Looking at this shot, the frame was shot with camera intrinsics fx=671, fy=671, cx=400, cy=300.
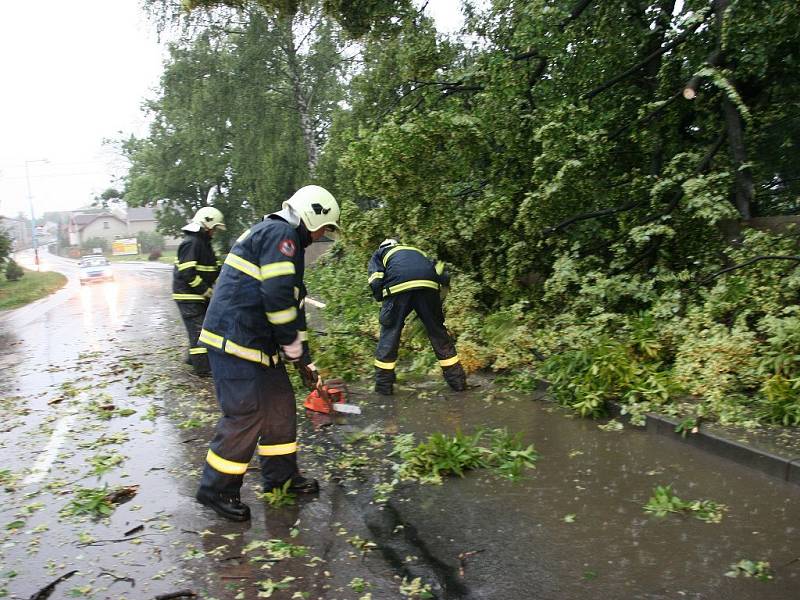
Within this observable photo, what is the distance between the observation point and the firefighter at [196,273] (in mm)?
8227

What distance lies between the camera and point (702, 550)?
3539 millimetres

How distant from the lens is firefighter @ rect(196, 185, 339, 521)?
13.5 feet

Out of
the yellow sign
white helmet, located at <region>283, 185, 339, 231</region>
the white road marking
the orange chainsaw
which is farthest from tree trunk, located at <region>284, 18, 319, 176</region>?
the yellow sign

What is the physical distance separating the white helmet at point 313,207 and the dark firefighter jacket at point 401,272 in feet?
8.20

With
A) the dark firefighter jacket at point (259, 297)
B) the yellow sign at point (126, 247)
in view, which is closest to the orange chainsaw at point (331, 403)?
the dark firefighter jacket at point (259, 297)

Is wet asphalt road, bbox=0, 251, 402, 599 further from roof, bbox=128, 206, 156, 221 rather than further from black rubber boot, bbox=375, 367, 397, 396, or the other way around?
roof, bbox=128, 206, 156, 221

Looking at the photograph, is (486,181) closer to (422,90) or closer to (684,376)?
(422,90)

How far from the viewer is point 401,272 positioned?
6.91 m

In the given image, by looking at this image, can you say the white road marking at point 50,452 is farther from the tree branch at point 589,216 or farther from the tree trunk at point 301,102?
the tree trunk at point 301,102

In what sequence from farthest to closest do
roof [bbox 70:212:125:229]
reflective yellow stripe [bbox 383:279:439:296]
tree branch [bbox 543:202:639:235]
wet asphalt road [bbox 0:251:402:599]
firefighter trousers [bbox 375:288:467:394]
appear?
1. roof [bbox 70:212:125:229]
2. tree branch [bbox 543:202:639:235]
3. firefighter trousers [bbox 375:288:467:394]
4. reflective yellow stripe [bbox 383:279:439:296]
5. wet asphalt road [bbox 0:251:402:599]

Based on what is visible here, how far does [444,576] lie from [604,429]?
273cm

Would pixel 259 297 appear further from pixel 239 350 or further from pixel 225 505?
pixel 225 505

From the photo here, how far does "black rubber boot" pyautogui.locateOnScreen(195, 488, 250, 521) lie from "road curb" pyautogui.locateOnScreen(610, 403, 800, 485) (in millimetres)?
3283

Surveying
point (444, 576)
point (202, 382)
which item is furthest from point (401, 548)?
point (202, 382)
